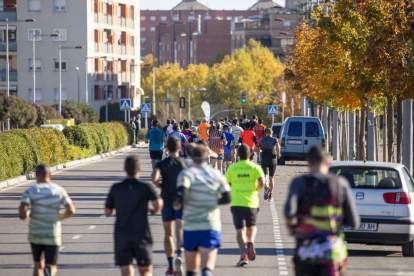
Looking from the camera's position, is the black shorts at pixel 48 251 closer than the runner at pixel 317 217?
No

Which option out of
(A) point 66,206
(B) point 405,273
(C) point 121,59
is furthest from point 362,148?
(C) point 121,59

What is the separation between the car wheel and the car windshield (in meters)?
0.96

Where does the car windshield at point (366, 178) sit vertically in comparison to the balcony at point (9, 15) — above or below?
below

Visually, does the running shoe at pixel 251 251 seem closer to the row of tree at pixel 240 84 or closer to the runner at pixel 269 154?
the runner at pixel 269 154

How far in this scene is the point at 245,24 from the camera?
602ft

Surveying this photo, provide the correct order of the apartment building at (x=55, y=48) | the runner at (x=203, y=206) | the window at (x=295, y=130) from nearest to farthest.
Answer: the runner at (x=203, y=206) → the window at (x=295, y=130) → the apartment building at (x=55, y=48)

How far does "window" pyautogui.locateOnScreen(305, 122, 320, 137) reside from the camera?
143 ft

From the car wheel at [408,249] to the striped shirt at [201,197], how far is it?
20.1 feet

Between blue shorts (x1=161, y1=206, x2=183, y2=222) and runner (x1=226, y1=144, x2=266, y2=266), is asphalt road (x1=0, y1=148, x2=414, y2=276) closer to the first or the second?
runner (x1=226, y1=144, x2=266, y2=266)

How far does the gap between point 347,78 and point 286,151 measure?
1166cm

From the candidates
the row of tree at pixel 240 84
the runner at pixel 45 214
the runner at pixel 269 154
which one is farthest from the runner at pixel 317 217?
the row of tree at pixel 240 84

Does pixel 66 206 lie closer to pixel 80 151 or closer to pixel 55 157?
pixel 55 157

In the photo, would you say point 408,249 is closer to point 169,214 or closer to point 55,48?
point 169,214

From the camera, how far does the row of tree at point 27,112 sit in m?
69.5
